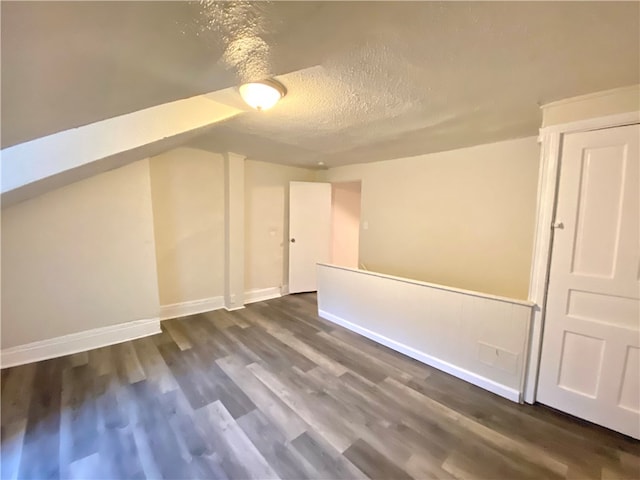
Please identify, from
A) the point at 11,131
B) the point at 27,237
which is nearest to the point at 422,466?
the point at 11,131

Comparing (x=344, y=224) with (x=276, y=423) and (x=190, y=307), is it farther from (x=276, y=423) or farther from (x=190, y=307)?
(x=276, y=423)

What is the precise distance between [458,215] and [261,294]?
3268 mm

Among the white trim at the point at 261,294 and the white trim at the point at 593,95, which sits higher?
the white trim at the point at 593,95

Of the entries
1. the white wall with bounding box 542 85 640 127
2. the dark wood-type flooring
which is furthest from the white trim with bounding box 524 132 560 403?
the dark wood-type flooring

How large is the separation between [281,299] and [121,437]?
9.78ft

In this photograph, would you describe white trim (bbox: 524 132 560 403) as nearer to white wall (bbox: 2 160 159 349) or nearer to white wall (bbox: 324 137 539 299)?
white wall (bbox: 324 137 539 299)

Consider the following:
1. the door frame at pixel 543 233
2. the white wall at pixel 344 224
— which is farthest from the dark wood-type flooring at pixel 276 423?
the white wall at pixel 344 224

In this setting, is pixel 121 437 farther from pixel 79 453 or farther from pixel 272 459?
pixel 272 459

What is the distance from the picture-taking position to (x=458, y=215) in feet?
10.6

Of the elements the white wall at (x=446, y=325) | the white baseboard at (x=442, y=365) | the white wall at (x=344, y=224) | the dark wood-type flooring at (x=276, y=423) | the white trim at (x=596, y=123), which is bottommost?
the dark wood-type flooring at (x=276, y=423)

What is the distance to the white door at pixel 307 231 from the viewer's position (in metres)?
4.83

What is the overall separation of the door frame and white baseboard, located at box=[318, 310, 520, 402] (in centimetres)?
14

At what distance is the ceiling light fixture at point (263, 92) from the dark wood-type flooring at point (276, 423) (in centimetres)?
222

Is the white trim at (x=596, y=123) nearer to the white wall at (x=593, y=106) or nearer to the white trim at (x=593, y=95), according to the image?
the white wall at (x=593, y=106)
